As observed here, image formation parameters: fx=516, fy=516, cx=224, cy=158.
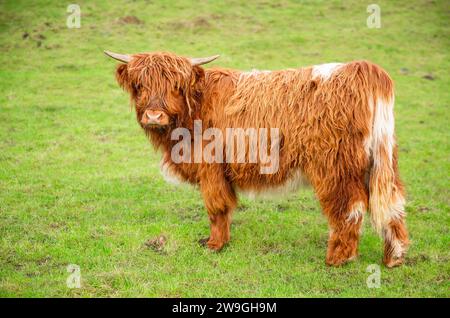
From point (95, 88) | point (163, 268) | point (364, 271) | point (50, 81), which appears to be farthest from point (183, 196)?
point (50, 81)

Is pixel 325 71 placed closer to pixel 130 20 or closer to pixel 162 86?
pixel 162 86

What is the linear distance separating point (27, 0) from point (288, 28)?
25.7 ft

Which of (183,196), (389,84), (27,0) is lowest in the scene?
(183,196)

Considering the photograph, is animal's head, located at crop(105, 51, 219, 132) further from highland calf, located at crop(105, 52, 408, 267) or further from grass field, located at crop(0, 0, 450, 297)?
grass field, located at crop(0, 0, 450, 297)

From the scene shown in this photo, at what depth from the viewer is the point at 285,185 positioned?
450 cm

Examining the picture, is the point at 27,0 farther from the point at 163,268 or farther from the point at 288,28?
the point at 163,268

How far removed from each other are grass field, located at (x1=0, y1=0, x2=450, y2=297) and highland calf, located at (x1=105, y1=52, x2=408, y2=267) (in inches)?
18.3

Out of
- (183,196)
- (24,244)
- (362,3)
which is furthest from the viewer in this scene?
(362,3)

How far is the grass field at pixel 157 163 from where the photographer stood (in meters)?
4.26

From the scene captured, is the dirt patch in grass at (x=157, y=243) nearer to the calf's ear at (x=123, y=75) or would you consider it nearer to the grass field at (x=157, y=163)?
the grass field at (x=157, y=163)

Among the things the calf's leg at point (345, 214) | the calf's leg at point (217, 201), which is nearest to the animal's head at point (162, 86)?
the calf's leg at point (217, 201)

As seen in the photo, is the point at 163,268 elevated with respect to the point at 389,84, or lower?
lower

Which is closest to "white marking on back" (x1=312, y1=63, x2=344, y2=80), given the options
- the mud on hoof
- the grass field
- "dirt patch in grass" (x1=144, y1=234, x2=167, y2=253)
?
the grass field
